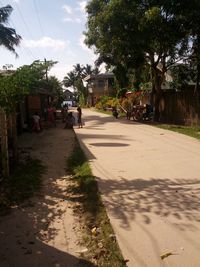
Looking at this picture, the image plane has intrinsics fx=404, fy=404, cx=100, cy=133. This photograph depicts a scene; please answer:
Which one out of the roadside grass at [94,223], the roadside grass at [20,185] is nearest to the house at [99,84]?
the roadside grass at [20,185]

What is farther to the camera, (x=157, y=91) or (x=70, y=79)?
(x=70, y=79)

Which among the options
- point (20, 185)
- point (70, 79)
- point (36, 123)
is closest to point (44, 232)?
point (20, 185)

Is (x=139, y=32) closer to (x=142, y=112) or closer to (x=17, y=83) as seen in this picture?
(x=142, y=112)

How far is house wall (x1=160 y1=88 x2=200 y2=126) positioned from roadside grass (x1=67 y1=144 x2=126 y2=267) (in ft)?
43.5

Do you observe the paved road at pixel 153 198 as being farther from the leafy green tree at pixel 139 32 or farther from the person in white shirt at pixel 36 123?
the leafy green tree at pixel 139 32

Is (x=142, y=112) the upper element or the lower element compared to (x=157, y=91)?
lower

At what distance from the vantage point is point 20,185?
32.1 ft

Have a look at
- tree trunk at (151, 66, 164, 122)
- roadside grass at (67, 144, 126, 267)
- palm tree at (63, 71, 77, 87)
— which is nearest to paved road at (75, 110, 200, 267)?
roadside grass at (67, 144, 126, 267)

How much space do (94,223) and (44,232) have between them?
2.88 feet

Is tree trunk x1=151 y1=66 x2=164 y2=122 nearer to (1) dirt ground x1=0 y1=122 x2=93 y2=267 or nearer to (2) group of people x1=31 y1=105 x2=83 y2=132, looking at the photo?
(2) group of people x1=31 y1=105 x2=83 y2=132

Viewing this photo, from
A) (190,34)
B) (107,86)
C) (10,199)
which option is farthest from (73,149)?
(107,86)

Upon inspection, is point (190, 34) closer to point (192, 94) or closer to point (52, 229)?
point (192, 94)

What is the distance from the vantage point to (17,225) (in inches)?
278

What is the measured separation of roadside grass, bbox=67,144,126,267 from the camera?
5527 mm
